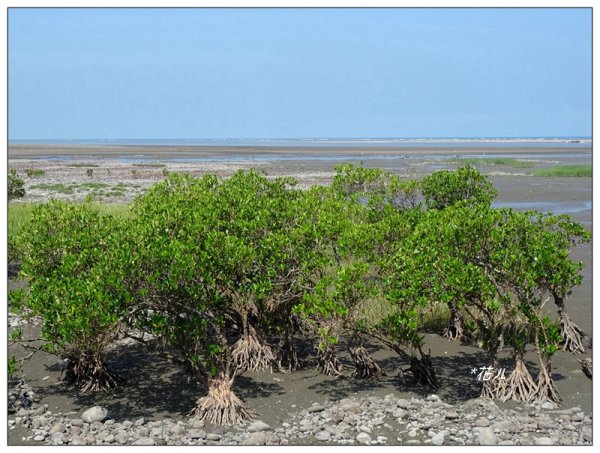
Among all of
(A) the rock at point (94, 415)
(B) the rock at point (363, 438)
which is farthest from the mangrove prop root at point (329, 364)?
(A) the rock at point (94, 415)

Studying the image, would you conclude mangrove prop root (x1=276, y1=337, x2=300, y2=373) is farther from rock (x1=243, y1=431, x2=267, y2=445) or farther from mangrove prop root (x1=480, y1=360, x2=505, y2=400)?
mangrove prop root (x1=480, y1=360, x2=505, y2=400)

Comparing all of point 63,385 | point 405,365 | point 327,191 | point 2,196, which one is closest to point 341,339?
point 405,365

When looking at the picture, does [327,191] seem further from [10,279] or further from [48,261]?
[10,279]

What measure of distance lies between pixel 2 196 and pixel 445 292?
8837 millimetres

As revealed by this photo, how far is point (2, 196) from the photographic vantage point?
13961mm

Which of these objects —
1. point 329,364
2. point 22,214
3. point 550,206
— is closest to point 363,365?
point 329,364

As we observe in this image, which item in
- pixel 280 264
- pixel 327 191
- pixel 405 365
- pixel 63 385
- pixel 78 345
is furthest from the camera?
pixel 327 191

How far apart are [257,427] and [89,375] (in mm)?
4475

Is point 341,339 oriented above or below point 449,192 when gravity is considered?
below

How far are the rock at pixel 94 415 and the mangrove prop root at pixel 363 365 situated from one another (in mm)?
5656

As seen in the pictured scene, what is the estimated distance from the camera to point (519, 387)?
48.1ft

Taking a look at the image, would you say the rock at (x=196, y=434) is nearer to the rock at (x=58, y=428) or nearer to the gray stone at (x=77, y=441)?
the gray stone at (x=77, y=441)

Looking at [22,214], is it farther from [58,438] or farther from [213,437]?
[213,437]

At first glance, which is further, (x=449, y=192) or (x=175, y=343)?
(x=449, y=192)
